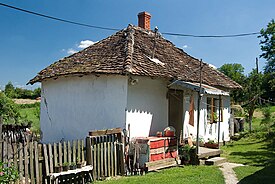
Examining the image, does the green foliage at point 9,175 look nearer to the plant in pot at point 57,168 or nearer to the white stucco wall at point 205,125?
the plant in pot at point 57,168

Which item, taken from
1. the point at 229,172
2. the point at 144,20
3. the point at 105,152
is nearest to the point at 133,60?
the point at 105,152

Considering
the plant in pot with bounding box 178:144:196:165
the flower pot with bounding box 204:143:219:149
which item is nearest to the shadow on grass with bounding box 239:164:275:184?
the plant in pot with bounding box 178:144:196:165

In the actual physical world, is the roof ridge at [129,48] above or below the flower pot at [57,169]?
above

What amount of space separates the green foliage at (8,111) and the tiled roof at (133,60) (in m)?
5.55

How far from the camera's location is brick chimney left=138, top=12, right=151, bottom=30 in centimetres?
1673

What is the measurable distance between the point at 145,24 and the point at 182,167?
944 cm

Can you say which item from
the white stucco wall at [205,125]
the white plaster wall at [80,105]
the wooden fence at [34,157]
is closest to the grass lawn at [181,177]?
the wooden fence at [34,157]

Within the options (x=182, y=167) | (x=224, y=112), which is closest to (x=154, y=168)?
(x=182, y=167)

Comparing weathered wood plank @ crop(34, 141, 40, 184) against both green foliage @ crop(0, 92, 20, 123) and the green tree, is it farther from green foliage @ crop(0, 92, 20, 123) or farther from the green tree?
the green tree

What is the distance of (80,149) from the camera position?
330 inches

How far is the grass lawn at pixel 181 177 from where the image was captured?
26.7ft

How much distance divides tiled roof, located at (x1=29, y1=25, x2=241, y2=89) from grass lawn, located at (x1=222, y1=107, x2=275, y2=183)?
142 inches

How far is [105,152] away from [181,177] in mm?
2499

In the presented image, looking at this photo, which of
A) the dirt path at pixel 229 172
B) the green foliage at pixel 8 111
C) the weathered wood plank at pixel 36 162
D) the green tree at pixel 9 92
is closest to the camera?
the weathered wood plank at pixel 36 162
